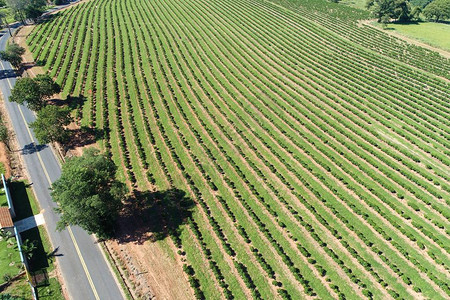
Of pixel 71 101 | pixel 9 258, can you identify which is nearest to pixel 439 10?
pixel 71 101

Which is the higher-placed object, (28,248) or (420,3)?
(420,3)

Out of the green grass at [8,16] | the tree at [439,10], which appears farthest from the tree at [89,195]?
the tree at [439,10]

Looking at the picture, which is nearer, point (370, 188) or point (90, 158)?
point (90, 158)

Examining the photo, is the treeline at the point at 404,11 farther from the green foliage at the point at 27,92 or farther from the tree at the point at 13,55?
the tree at the point at 13,55

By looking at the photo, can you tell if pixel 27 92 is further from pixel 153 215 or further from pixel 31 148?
pixel 153 215

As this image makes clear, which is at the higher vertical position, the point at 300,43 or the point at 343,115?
the point at 300,43

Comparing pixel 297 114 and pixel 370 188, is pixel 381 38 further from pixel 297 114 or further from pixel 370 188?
pixel 370 188

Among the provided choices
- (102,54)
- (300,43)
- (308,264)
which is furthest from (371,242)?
(102,54)
